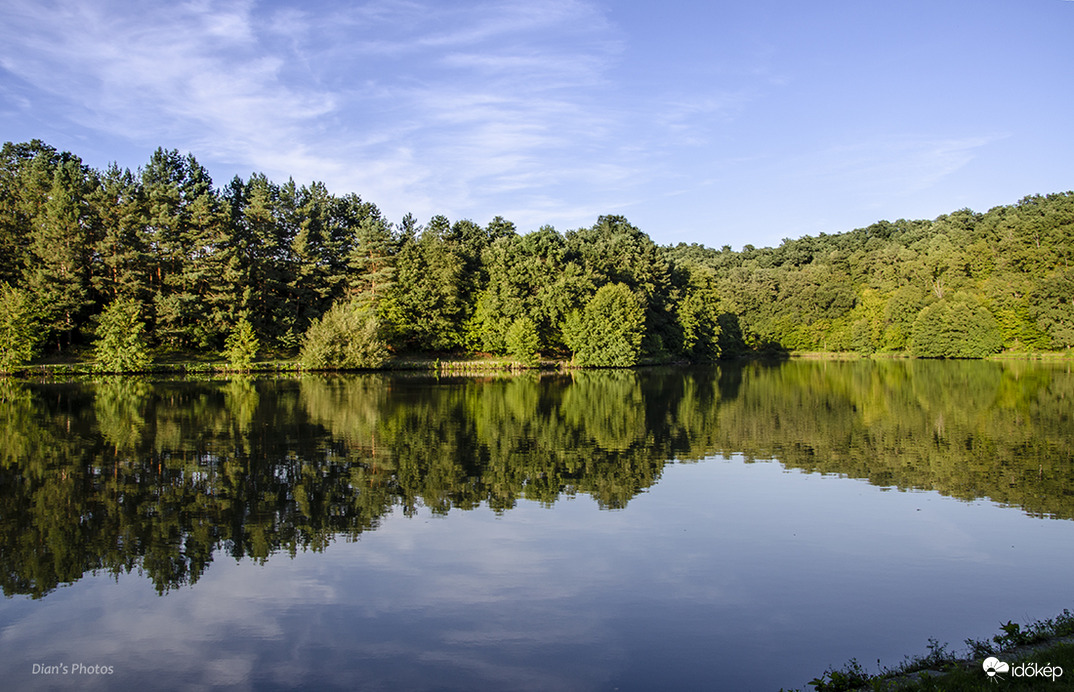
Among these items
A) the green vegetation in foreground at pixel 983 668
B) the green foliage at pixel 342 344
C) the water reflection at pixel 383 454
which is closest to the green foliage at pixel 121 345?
the green foliage at pixel 342 344

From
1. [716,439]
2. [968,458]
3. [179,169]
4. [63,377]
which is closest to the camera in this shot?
[968,458]

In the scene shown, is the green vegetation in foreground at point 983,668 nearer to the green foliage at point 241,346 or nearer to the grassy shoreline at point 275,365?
the grassy shoreline at point 275,365

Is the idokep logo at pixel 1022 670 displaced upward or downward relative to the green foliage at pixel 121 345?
downward

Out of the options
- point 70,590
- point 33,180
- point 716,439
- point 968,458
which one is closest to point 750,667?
point 70,590

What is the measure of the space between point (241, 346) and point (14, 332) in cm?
1409

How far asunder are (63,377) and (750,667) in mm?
54636

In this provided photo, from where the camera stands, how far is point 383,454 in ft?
64.7

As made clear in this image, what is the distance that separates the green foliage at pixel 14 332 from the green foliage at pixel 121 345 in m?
4.27

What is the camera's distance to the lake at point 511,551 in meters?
7.74

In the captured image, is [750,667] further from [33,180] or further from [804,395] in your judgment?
[33,180]

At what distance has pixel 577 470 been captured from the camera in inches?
703

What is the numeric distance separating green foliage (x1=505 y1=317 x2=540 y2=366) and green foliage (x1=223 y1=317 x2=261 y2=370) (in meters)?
20.4

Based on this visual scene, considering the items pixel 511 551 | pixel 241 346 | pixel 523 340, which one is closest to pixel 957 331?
pixel 523 340

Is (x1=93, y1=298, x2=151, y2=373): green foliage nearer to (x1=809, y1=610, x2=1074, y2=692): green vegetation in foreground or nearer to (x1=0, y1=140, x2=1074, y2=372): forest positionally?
(x1=0, y1=140, x2=1074, y2=372): forest
